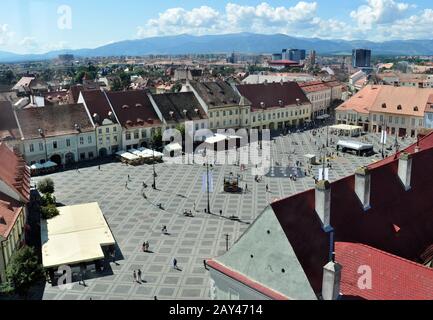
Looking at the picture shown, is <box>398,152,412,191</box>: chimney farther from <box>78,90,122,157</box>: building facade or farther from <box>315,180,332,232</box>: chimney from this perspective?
<box>78,90,122,157</box>: building facade

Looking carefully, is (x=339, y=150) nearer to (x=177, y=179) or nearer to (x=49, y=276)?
(x=177, y=179)

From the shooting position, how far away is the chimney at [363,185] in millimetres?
23250

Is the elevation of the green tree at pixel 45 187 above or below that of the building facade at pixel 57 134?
below

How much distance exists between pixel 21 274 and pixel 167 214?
57.8 feet

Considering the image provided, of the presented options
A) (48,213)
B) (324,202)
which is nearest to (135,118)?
(48,213)

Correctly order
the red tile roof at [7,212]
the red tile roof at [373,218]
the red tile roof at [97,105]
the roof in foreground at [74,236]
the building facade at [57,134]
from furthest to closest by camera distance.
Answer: the red tile roof at [97,105], the building facade at [57,134], the roof in foreground at [74,236], the red tile roof at [7,212], the red tile roof at [373,218]

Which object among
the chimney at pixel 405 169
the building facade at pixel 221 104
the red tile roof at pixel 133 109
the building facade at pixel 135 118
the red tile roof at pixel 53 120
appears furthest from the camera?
the building facade at pixel 221 104

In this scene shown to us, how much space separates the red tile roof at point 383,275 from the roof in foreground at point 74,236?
1805 centimetres

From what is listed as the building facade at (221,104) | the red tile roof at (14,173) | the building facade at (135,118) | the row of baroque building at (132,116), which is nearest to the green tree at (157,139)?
the building facade at (135,118)

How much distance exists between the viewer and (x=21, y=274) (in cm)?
2681

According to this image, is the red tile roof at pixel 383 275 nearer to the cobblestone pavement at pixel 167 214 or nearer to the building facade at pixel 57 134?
the cobblestone pavement at pixel 167 214

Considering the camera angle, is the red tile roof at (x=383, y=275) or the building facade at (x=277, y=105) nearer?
the red tile roof at (x=383, y=275)

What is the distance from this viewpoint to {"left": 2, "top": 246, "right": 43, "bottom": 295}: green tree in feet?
87.8

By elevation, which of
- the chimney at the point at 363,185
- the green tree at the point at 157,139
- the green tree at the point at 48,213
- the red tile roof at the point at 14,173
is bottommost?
the green tree at the point at 48,213
